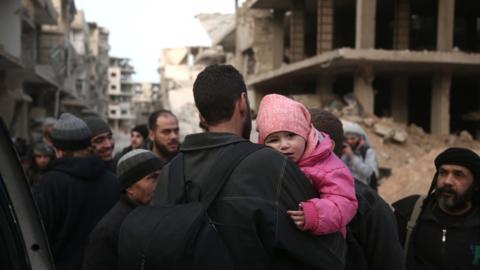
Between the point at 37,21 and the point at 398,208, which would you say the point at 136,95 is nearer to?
the point at 37,21

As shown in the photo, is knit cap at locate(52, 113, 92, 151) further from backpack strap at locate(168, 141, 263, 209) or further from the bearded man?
backpack strap at locate(168, 141, 263, 209)

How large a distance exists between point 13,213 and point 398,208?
107 inches

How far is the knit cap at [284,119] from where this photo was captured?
7.29 feet

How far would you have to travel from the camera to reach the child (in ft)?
7.01

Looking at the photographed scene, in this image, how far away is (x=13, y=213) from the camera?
68.8 inches

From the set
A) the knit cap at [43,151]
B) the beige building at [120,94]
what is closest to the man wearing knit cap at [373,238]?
the knit cap at [43,151]

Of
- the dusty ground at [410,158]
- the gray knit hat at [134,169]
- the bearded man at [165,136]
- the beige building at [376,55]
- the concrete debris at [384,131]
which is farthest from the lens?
the beige building at [376,55]

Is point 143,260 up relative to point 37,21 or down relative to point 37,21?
down

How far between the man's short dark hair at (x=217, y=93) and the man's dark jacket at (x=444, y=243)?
2.04m

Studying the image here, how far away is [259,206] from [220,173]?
18 centimetres

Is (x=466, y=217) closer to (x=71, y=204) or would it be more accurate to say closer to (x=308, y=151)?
(x=308, y=151)

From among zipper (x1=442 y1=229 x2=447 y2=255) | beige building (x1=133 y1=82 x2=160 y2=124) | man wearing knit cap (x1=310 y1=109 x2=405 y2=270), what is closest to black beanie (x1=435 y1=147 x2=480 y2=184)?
zipper (x1=442 y1=229 x2=447 y2=255)

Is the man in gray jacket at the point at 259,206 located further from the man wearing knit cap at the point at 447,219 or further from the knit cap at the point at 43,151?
the knit cap at the point at 43,151

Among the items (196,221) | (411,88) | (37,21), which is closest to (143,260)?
(196,221)
